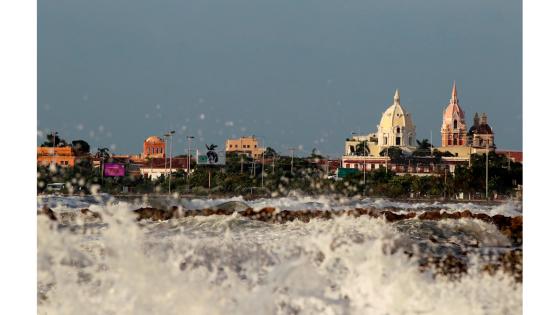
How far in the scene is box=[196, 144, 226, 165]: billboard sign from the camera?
780cm

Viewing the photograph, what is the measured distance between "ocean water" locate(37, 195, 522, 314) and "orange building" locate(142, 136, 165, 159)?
0.57m

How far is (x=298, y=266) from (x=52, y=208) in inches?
121

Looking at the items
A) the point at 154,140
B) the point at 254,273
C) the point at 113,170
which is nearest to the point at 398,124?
the point at 154,140

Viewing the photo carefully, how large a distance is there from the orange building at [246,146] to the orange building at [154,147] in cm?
61

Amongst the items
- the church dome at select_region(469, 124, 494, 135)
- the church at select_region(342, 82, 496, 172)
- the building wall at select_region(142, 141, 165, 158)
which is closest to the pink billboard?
the building wall at select_region(142, 141, 165, 158)

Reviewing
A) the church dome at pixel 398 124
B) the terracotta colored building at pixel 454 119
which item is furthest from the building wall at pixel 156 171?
the terracotta colored building at pixel 454 119

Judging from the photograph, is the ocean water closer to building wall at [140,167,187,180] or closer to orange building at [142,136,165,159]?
orange building at [142,136,165,159]

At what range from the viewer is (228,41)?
6.89 meters

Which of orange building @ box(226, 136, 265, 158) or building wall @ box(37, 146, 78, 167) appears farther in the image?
orange building @ box(226, 136, 265, 158)

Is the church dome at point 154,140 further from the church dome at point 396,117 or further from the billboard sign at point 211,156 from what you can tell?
the church dome at point 396,117

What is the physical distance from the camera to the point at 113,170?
799 cm

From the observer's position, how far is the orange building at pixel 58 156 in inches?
277

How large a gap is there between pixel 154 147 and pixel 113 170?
2.55 feet
